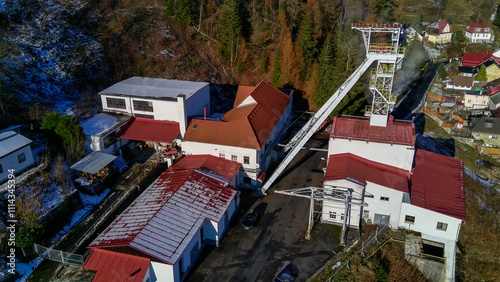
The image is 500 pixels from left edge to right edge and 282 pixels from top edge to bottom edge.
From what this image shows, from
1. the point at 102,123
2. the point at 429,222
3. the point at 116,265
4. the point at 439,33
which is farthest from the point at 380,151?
the point at 439,33

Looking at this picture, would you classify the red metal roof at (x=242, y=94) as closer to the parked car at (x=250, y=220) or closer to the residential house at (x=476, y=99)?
the parked car at (x=250, y=220)

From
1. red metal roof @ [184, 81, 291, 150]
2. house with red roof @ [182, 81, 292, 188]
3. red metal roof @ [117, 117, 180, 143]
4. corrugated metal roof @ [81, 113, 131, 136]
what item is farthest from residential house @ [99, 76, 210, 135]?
house with red roof @ [182, 81, 292, 188]

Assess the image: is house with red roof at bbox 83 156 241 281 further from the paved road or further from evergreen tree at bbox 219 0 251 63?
evergreen tree at bbox 219 0 251 63

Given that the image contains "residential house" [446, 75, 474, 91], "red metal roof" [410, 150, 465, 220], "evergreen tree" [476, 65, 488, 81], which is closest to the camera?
"red metal roof" [410, 150, 465, 220]

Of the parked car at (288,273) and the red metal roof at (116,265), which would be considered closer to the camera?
the red metal roof at (116,265)

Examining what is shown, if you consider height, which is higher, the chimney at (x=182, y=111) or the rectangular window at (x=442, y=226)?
the chimney at (x=182, y=111)

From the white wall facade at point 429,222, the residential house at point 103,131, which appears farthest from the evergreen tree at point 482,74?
the residential house at point 103,131

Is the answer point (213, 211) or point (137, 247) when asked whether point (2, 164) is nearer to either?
point (137, 247)
